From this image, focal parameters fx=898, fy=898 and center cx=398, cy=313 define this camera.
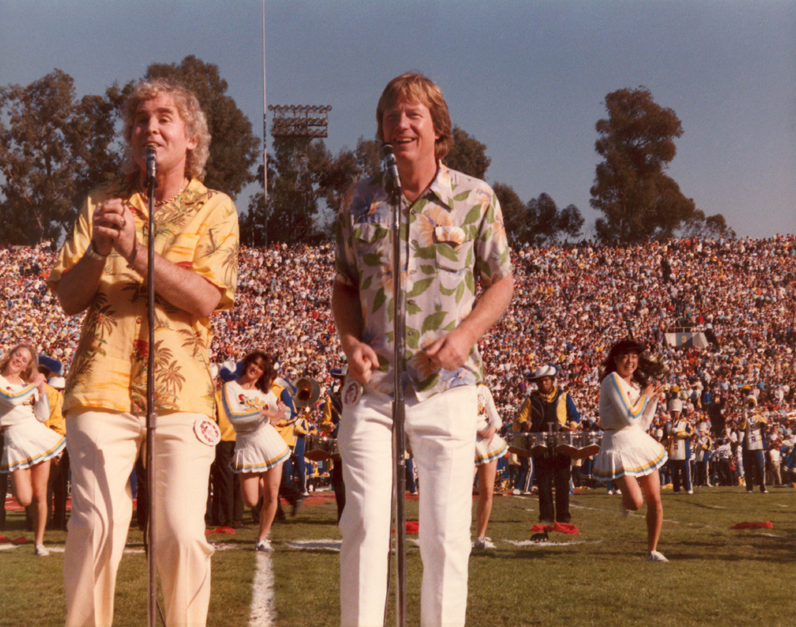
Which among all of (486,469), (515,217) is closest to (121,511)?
(486,469)

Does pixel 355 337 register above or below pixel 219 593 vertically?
above

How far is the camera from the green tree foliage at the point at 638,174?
169ft

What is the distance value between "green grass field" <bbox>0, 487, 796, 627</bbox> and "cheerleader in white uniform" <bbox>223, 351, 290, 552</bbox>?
0.50 m

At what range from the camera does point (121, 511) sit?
270 centimetres

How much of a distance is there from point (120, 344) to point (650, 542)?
611 cm

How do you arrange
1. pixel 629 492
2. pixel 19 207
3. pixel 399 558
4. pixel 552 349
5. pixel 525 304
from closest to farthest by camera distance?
pixel 399 558 < pixel 629 492 < pixel 552 349 < pixel 525 304 < pixel 19 207

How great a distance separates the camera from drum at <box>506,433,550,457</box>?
33.7 ft

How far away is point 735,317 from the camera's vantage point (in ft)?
111

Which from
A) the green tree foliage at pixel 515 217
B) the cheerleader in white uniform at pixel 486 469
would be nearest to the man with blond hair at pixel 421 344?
the cheerleader in white uniform at pixel 486 469

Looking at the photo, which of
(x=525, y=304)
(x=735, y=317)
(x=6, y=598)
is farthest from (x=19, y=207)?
(x=6, y=598)

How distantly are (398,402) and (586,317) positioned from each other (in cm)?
3340

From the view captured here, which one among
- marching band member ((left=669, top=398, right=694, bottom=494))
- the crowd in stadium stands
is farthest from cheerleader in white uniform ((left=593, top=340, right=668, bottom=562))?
the crowd in stadium stands

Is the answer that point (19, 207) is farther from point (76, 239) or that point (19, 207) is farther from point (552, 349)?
point (76, 239)

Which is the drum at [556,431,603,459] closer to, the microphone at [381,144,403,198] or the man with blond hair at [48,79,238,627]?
the man with blond hair at [48,79,238,627]
